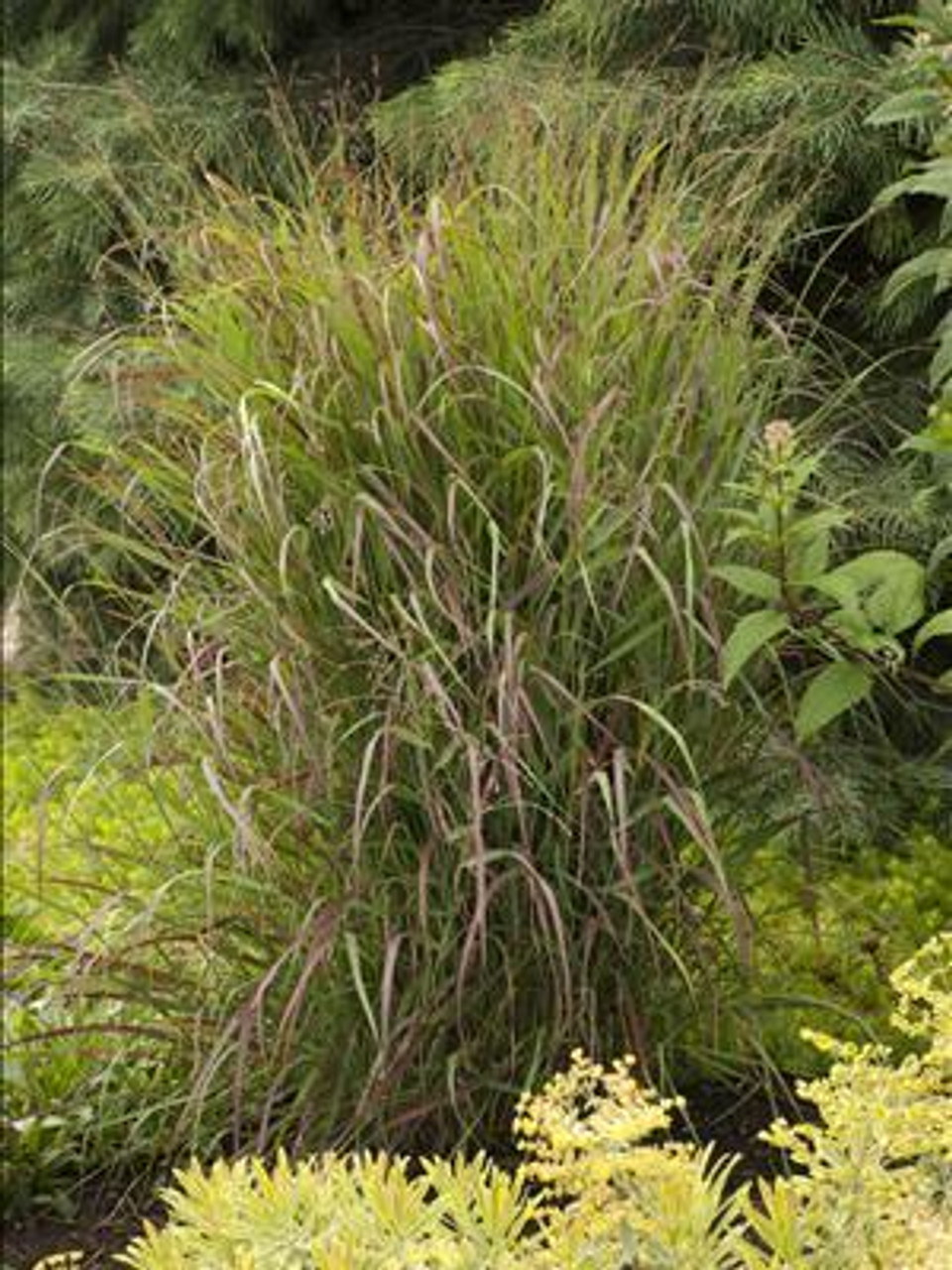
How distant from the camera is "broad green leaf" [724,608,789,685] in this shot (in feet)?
11.3

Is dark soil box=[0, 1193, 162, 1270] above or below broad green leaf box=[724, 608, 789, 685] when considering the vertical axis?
below

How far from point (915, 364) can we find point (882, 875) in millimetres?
1201

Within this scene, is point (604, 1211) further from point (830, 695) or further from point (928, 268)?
point (928, 268)

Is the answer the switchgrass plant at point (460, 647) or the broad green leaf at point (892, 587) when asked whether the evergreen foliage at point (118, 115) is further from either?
the broad green leaf at point (892, 587)

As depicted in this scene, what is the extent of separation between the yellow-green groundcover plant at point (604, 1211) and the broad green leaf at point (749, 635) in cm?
104

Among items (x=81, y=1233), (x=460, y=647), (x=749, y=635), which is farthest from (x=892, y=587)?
(x=81, y=1233)

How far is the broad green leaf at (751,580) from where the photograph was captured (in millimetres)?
3521

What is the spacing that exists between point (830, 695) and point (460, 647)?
0.59m

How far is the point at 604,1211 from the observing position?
7.57ft

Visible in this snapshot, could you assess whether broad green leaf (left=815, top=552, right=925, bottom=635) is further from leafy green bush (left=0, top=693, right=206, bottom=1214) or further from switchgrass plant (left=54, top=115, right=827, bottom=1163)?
leafy green bush (left=0, top=693, right=206, bottom=1214)

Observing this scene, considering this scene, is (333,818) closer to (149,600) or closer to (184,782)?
(184,782)

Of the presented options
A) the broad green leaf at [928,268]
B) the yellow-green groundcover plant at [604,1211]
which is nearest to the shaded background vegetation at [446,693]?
the broad green leaf at [928,268]

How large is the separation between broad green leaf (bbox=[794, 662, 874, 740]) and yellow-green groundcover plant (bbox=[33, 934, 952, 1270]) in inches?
46.0

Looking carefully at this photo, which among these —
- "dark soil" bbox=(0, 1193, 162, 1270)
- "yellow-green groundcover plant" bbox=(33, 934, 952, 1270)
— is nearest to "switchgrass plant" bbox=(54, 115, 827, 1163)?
"dark soil" bbox=(0, 1193, 162, 1270)
